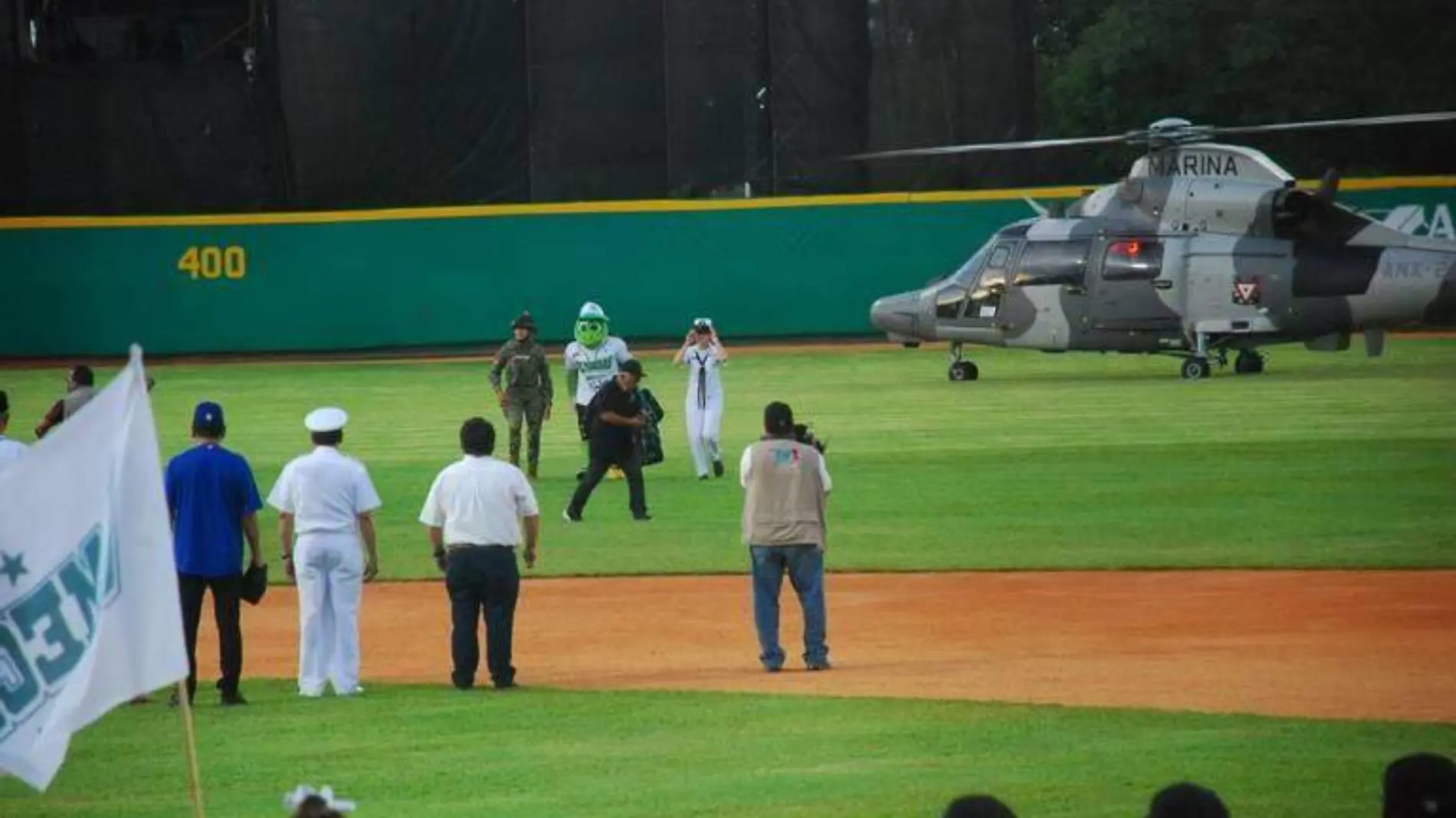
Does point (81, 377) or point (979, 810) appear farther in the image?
point (81, 377)

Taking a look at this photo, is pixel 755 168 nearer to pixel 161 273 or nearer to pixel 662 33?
pixel 662 33

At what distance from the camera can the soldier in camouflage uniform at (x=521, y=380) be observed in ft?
107

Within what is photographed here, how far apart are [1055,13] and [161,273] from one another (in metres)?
33.3

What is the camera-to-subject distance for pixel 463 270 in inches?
2277

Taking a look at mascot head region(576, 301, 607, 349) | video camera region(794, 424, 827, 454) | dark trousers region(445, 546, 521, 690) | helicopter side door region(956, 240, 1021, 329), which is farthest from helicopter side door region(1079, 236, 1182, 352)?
dark trousers region(445, 546, 521, 690)

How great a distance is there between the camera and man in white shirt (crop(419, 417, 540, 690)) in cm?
1856

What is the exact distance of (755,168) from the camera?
5675 centimetres

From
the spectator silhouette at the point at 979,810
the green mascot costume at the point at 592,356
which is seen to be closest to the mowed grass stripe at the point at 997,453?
the green mascot costume at the point at 592,356

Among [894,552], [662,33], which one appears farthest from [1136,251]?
[894,552]

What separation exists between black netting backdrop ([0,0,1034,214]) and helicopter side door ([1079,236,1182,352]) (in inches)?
370

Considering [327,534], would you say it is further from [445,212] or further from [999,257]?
[445,212]

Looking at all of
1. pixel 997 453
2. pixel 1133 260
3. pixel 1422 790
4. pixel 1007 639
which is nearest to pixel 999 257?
pixel 1133 260

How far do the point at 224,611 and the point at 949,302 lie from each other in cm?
3200

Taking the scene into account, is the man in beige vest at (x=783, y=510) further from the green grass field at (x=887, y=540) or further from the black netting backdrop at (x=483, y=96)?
the black netting backdrop at (x=483, y=96)
